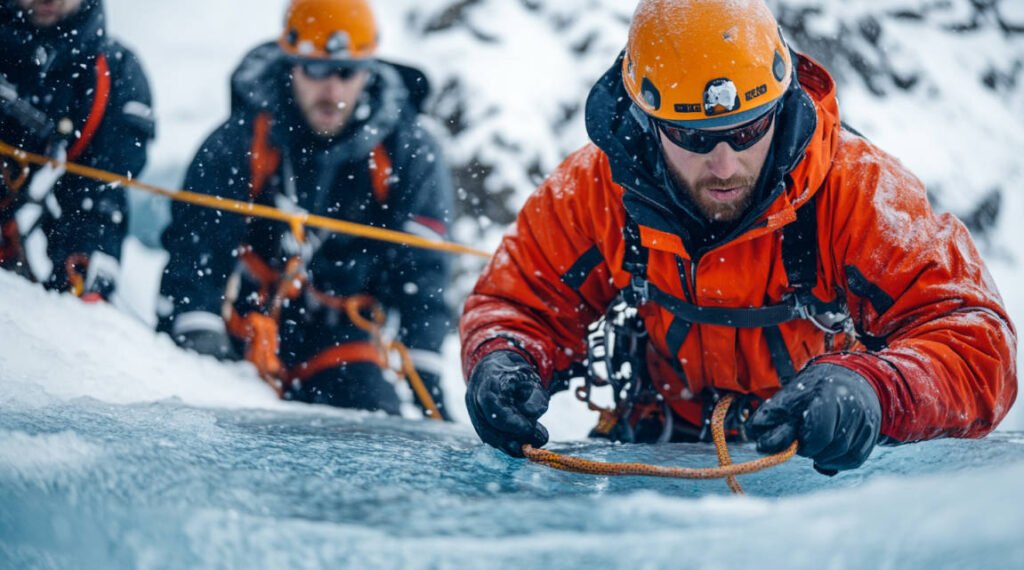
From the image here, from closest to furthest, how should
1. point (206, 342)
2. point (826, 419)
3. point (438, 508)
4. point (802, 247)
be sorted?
point (438, 508)
point (826, 419)
point (802, 247)
point (206, 342)

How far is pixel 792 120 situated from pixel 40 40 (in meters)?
3.32

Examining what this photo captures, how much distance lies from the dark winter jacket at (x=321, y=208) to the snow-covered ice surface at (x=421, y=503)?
5.18 feet

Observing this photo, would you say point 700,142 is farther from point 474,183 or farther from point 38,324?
point 474,183

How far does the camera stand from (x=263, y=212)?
3.94m

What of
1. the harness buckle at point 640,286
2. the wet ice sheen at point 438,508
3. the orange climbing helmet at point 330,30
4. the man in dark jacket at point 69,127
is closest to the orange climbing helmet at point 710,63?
the harness buckle at point 640,286

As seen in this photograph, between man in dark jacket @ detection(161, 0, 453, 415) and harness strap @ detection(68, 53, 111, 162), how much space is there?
485mm

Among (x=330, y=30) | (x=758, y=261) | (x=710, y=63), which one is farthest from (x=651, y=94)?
(x=330, y=30)

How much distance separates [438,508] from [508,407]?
0.54 metres

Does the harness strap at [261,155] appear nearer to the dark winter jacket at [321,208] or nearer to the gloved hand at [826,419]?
the dark winter jacket at [321,208]

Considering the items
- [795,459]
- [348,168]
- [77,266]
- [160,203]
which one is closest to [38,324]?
[77,266]

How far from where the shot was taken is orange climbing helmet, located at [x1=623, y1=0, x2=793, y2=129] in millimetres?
1989

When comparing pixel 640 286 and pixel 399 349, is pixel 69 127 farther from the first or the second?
pixel 640 286

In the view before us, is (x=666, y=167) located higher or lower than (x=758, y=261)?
higher

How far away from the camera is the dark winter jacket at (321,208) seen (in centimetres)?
402
